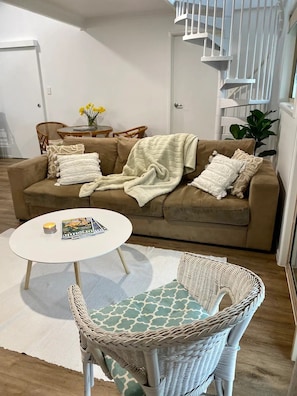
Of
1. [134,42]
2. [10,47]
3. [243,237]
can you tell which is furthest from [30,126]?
[243,237]

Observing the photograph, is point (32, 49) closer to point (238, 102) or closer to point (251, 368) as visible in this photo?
point (238, 102)

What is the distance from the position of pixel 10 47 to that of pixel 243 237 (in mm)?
5462

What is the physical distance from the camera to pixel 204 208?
8.32ft

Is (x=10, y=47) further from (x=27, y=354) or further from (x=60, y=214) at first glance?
(x=27, y=354)

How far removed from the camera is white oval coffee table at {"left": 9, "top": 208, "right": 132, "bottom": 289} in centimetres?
177

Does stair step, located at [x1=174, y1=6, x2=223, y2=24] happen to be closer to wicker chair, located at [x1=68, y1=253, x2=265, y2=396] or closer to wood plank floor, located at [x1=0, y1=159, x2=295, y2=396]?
wood plank floor, located at [x1=0, y1=159, x2=295, y2=396]

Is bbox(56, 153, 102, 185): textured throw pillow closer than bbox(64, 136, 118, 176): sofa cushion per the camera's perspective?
Yes

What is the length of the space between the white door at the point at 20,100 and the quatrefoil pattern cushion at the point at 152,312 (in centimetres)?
532

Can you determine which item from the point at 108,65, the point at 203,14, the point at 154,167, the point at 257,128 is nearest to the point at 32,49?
the point at 108,65

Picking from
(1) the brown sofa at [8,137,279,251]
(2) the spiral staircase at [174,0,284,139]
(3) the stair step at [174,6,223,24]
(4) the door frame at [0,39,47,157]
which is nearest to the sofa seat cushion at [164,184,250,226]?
(1) the brown sofa at [8,137,279,251]

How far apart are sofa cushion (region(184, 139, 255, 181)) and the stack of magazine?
49.7 inches

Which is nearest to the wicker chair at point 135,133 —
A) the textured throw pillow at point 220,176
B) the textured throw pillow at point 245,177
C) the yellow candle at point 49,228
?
the textured throw pillow at point 220,176

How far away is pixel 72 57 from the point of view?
539 centimetres

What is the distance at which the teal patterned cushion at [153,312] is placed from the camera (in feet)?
3.87
